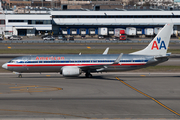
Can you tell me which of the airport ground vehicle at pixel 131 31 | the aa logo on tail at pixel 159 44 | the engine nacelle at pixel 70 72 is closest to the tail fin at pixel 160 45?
the aa logo on tail at pixel 159 44

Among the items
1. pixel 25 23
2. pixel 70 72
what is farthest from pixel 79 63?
pixel 25 23

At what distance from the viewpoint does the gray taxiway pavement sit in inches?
983

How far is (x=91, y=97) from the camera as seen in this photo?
31.3m

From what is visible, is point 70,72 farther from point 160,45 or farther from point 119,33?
point 119,33

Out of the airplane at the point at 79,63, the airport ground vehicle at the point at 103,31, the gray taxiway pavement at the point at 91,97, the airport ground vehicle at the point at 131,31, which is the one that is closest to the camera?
the gray taxiway pavement at the point at 91,97

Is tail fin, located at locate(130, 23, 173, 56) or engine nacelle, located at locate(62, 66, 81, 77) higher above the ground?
tail fin, located at locate(130, 23, 173, 56)

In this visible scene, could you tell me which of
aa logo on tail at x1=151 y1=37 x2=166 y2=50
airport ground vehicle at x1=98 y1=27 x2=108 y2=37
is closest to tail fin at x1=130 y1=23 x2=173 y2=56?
aa logo on tail at x1=151 y1=37 x2=166 y2=50

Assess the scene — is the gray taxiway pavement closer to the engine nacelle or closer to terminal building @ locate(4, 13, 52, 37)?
Answer: the engine nacelle

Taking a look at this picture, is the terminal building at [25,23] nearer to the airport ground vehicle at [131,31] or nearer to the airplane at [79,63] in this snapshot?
the airport ground vehicle at [131,31]

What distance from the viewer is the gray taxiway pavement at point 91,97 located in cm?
2497

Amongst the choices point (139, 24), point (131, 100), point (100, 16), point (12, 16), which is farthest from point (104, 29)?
point (131, 100)

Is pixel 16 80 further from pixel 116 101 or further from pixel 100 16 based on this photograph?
pixel 100 16

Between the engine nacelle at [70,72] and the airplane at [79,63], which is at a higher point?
the airplane at [79,63]

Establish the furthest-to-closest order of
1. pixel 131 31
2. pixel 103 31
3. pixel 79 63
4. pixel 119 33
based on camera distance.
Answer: pixel 103 31
pixel 131 31
pixel 119 33
pixel 79 63
